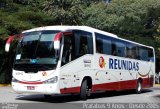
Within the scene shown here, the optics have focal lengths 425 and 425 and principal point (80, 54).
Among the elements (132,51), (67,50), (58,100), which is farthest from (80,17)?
(67,50)

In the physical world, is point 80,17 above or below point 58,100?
above

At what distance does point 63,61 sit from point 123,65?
24.0 feet

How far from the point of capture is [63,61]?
16.9 m

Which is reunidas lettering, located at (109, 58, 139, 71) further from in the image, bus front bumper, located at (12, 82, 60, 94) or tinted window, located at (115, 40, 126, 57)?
bus front bumper, located at (12, 82, 60, 94)

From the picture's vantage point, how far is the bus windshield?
655 inches

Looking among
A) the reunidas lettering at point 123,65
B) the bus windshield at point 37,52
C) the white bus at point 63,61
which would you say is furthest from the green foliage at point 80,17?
the bus windshield at point 37,52

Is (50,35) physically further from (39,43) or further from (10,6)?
(10,6)

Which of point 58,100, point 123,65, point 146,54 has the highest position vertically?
point 146,54

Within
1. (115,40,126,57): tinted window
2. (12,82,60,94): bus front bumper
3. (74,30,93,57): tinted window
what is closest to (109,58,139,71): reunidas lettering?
(115,40,126,57): tinted window

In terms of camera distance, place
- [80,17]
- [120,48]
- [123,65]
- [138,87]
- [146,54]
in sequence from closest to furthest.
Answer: [120,48], [123,65], [138,87], [146,54], [80,17]

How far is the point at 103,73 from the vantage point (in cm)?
2058

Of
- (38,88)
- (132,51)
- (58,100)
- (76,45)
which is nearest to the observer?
(38,88)

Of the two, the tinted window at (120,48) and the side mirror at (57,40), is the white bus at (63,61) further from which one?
the tinted window at (120,48)

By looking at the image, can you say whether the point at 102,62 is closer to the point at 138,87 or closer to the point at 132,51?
the point at 132,51
